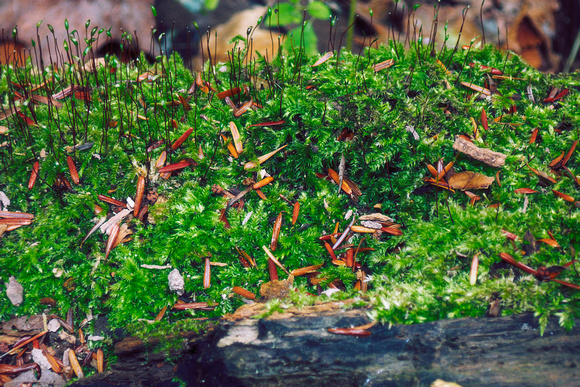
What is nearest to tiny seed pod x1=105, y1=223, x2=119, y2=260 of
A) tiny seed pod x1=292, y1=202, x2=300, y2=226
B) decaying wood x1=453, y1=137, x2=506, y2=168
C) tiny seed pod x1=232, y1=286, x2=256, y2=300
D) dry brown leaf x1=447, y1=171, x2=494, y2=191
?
tiny seed pod x1=232, y1=286, x2=256, y2=300

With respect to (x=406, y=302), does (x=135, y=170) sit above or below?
above

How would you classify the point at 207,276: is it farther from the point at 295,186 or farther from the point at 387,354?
the point at 387,354

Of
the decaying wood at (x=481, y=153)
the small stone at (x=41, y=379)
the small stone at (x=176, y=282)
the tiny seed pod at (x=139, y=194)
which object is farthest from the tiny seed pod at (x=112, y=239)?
the decaying wood at (x=481, y=153)

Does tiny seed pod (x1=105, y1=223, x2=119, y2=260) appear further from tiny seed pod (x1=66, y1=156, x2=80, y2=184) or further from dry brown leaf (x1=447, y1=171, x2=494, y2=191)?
dry brown leaf (x1=447, y1=171, x2=494, y2=191)

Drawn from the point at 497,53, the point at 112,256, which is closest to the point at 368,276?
the point at 112,256

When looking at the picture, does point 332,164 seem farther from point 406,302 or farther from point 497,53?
point 497,53

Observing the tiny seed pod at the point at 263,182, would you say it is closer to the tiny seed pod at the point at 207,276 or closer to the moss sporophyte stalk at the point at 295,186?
the moss sporophyte stalk at the point at 295,186

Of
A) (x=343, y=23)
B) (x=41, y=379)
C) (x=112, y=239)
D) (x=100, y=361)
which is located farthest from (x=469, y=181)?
(x=343, y=23)
